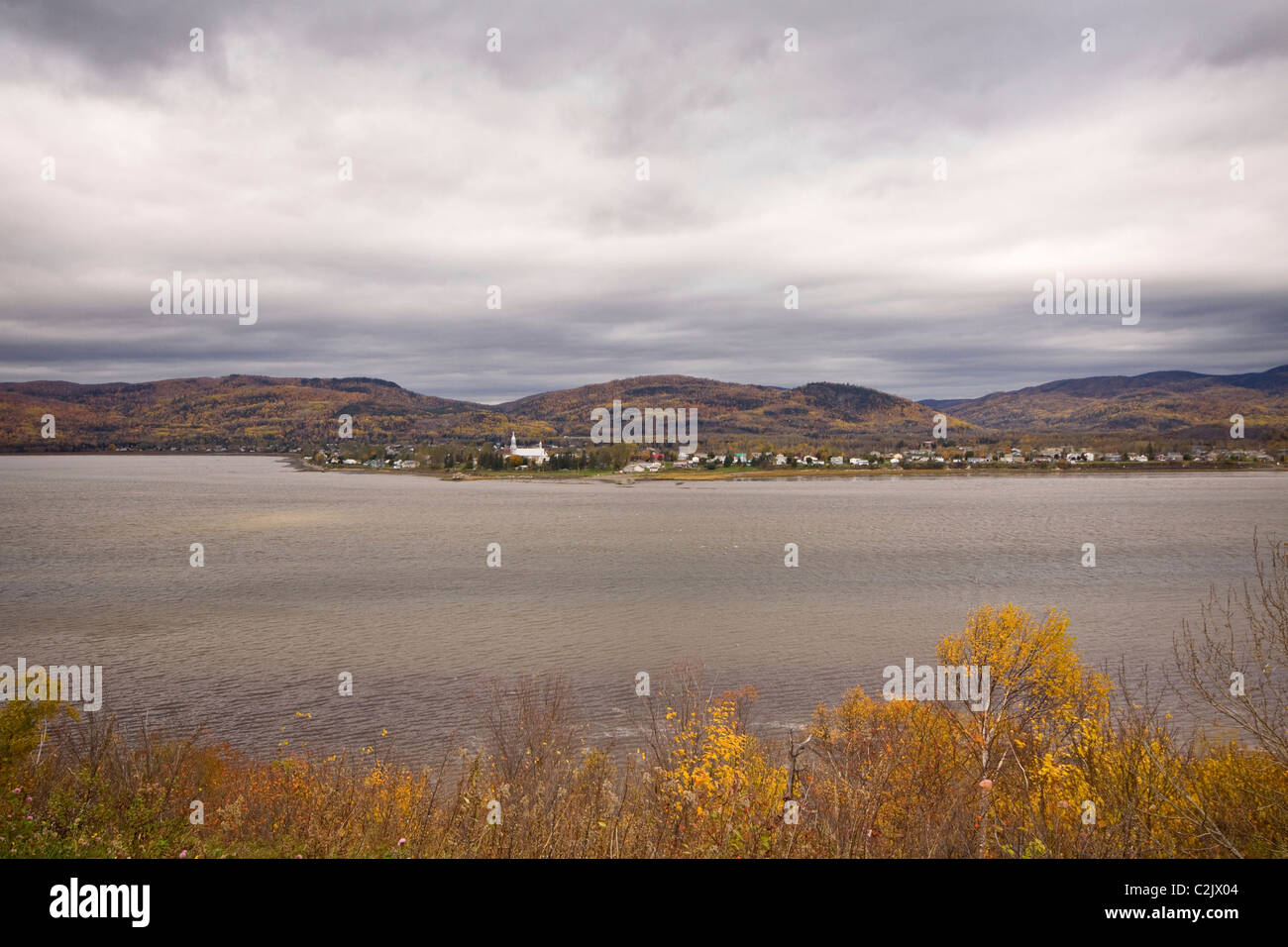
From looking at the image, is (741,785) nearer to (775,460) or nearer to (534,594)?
(534,594)

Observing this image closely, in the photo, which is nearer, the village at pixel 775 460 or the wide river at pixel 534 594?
the wide river at pixel 534 594

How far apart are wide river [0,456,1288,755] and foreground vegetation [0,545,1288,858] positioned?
2.20m

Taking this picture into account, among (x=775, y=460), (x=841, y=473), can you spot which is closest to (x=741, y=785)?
(x=841, y=473)

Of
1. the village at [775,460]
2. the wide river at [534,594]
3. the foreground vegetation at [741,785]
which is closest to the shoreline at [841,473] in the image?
the village at [775,460]

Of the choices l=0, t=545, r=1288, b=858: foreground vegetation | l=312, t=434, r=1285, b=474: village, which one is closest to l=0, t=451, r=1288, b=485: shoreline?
l=312, t=434, r=1285, b=474: village

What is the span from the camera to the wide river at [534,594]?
60.8ft

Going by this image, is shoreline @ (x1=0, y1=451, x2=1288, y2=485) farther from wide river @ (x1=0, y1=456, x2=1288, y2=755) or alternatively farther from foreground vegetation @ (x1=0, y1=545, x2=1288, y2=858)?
foreground vegetation @ (x1=0, y1=545, x2=1288, y2=858)

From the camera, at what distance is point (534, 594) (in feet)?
101

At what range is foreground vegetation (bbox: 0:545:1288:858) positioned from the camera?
6039 millimetres

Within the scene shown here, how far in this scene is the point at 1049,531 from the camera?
49.8 meters

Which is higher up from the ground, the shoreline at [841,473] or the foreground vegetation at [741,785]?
the shoreline at [841,473]

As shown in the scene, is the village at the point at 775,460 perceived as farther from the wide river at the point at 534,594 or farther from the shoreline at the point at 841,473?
the wide river at the point at 534,594

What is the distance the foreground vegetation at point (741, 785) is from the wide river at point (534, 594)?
7.20 ft
